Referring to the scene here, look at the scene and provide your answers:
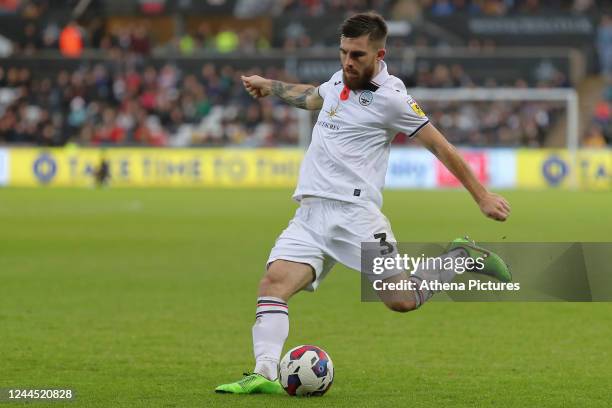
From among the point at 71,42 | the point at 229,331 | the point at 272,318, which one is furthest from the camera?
the point at 71,42

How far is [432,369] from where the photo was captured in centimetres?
865

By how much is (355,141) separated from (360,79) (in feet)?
1.25

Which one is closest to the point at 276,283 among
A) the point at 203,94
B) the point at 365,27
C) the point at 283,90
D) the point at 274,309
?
the point at 274,309

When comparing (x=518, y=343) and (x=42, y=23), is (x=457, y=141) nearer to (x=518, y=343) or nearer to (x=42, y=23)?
(x=42, y=23)

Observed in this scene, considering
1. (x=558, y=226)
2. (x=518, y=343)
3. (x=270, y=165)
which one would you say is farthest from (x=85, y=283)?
(x=270, y=165)

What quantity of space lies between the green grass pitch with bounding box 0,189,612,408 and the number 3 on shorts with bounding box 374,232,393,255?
0.85 metres

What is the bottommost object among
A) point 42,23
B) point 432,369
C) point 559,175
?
point 432,369

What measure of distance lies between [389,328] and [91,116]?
29.7 m

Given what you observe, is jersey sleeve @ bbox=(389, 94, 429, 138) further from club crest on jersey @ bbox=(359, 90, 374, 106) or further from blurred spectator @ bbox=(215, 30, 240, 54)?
blurred spectator @ bbox=(215, 30, 240, 54)

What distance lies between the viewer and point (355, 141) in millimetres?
7492

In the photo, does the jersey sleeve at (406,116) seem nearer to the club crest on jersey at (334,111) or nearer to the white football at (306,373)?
the club crest on jersey at (334,111)

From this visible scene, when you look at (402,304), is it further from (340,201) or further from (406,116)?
(406,116)

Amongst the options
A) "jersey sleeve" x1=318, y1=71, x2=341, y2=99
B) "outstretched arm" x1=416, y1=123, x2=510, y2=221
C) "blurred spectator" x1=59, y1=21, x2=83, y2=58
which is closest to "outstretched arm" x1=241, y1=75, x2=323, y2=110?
"jersey sleeve" x1=318, y1=71, x2=341, y2=99

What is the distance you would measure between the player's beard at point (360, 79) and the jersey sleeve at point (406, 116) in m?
0.19
